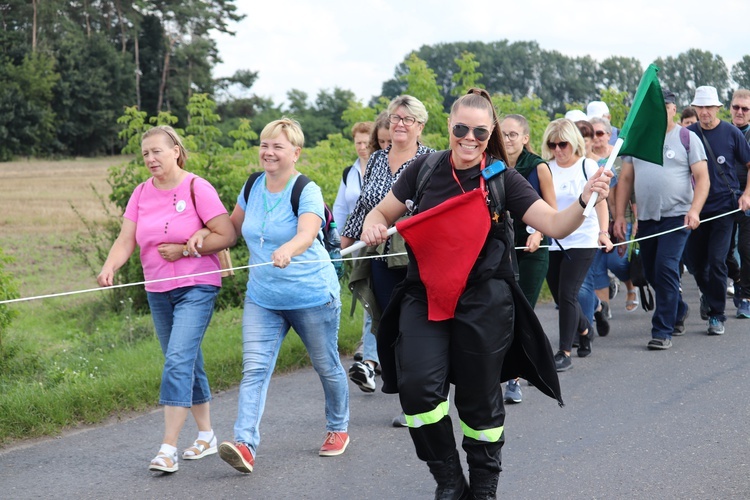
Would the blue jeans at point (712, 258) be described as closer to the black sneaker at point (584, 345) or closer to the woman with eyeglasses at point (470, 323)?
the black sneaker at point (584, 345)

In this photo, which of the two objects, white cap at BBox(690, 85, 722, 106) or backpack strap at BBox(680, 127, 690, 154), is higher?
white cap at BBox(690, 85, 722, 106)

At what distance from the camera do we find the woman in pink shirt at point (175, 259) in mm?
5301

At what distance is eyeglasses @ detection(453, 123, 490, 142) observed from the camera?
442 centimetres

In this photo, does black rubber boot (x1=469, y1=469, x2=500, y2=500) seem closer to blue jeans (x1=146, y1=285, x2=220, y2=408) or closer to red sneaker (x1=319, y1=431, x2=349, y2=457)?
red sneaker (x1=319, y1=431, x2=349, y2=457)

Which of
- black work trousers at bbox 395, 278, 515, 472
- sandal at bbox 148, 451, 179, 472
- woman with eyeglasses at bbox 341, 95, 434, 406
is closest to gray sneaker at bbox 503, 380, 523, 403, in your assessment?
woman with eyeglasses at bbox 341, 95, 434, 406

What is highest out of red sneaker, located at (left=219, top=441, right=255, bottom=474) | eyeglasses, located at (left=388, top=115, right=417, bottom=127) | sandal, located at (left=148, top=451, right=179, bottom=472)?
eyeglasses, located at (left=388, top=115, right=417, bottom=127)

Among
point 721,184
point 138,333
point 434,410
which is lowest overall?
point 138,333

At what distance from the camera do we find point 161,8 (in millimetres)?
55781

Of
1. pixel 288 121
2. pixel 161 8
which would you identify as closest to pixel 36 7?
pixel 161 8

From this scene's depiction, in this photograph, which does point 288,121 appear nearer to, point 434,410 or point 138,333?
point 434,410

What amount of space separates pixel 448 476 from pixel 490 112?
66.0 inches

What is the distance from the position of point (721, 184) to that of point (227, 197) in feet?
17.7

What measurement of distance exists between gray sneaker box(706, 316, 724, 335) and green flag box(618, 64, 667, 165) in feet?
10.8

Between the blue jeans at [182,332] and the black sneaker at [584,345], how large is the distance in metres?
3.80
